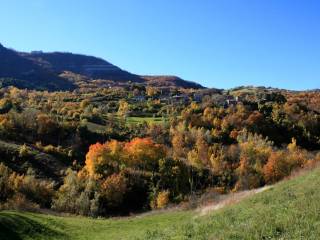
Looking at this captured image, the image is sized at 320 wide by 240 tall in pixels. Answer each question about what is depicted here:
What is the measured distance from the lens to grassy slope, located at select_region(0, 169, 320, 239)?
2094 cm

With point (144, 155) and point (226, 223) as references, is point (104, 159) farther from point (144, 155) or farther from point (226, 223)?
point (226, 223)

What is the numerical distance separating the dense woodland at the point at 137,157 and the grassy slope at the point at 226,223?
30820 millimetres

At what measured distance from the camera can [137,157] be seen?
12688 cm

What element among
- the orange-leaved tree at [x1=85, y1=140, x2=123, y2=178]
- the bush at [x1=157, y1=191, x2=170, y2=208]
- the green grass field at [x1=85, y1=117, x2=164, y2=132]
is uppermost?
the green grass field at [x1=85, y1=117, x2=164, y2=132]

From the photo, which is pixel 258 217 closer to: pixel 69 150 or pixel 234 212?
pixel 234 212

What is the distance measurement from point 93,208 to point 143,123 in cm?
11028

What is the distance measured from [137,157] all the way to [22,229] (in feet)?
304

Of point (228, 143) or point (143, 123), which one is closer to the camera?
point (228, 143)

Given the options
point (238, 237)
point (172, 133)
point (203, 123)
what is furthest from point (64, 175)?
point (238, 237)

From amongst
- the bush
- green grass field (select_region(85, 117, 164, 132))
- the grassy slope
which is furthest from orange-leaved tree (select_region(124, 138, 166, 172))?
the grassy slope

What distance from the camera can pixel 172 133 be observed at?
174m

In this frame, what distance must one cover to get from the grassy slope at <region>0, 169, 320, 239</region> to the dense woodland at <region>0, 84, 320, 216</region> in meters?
30.8

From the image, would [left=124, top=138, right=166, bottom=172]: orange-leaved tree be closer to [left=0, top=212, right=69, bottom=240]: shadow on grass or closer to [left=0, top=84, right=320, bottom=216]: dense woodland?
[left=0, top=84, right=320, bottom=216]: dense woodland

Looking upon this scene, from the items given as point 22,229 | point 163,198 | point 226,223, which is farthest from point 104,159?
point 226,223
